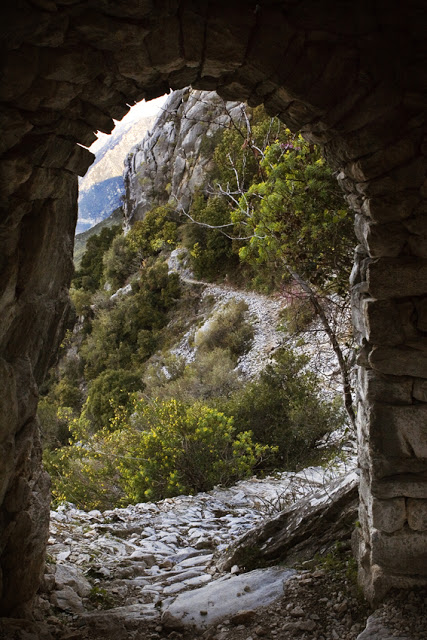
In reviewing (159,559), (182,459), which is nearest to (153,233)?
(182,459)

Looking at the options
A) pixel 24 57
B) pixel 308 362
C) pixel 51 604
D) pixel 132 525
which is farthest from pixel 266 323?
pixel 24 57

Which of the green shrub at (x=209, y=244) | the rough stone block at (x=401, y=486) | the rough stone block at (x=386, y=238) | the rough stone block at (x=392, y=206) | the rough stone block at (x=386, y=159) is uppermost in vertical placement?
the green shrub at (x=209, y=244)

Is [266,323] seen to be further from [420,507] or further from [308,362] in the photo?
[420,507]

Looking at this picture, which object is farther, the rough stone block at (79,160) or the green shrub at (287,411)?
the green shrub at (287,411)

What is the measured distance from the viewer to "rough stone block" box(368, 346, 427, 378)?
9.59 feet

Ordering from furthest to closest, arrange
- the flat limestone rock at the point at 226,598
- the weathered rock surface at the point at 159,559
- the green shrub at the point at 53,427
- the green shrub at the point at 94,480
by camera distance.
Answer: the green shrub at the point at 53,427, the green shrub at the point at 94,480, the weathered rock surface at the point at 159,559, the flat limestone rock at the point at 226,598

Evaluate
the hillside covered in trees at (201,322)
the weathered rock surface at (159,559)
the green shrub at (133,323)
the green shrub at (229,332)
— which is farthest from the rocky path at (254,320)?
the weathered rock surface at (159,559)

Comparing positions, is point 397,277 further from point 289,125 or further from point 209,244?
point 209,244

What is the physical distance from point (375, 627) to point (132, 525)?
342 cm

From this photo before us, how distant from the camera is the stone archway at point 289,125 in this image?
2.42 metres

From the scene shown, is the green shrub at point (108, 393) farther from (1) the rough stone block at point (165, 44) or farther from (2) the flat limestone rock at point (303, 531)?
(1) the rough stone block at point (165, 44)

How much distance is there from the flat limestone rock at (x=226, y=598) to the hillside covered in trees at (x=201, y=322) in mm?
2082

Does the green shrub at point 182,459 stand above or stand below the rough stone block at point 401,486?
below

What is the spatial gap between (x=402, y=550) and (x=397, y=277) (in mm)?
1638
